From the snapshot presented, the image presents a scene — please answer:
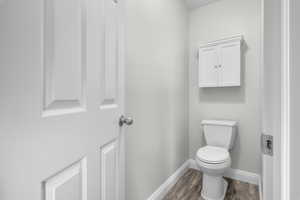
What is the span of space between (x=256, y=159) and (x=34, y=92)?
234 cm

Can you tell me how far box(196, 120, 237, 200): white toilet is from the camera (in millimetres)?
1477

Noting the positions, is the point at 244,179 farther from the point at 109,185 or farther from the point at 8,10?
the point at 8,10

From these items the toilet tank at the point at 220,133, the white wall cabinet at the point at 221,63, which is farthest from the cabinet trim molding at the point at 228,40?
the toilet tank at the point at 220,133

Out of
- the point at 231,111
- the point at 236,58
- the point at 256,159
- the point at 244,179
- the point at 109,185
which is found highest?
the point at 236,58

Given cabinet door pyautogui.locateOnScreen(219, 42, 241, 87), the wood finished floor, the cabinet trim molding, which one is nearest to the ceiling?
the cabinet trim molding

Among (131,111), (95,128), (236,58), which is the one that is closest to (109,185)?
(95,128)

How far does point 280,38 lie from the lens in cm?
42

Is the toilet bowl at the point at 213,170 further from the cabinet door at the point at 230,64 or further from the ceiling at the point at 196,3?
the ceiling at the point at 196,3

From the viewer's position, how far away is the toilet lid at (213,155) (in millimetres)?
1472

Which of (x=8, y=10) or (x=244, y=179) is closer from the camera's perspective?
(x=8, y=10)

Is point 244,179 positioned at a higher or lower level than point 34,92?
lower

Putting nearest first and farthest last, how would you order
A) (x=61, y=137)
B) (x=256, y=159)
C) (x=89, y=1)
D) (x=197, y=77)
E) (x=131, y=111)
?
(x=61, y=137) → (x=89, y=1) → (x=131, y=111) → (x=256, y=159) → (x=197, y=77)

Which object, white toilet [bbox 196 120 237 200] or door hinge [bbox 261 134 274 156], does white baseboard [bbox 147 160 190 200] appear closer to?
white toilet [bbox 196 120 237 200]

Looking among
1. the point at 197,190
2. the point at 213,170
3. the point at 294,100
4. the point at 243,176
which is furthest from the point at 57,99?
the point at 243,176
